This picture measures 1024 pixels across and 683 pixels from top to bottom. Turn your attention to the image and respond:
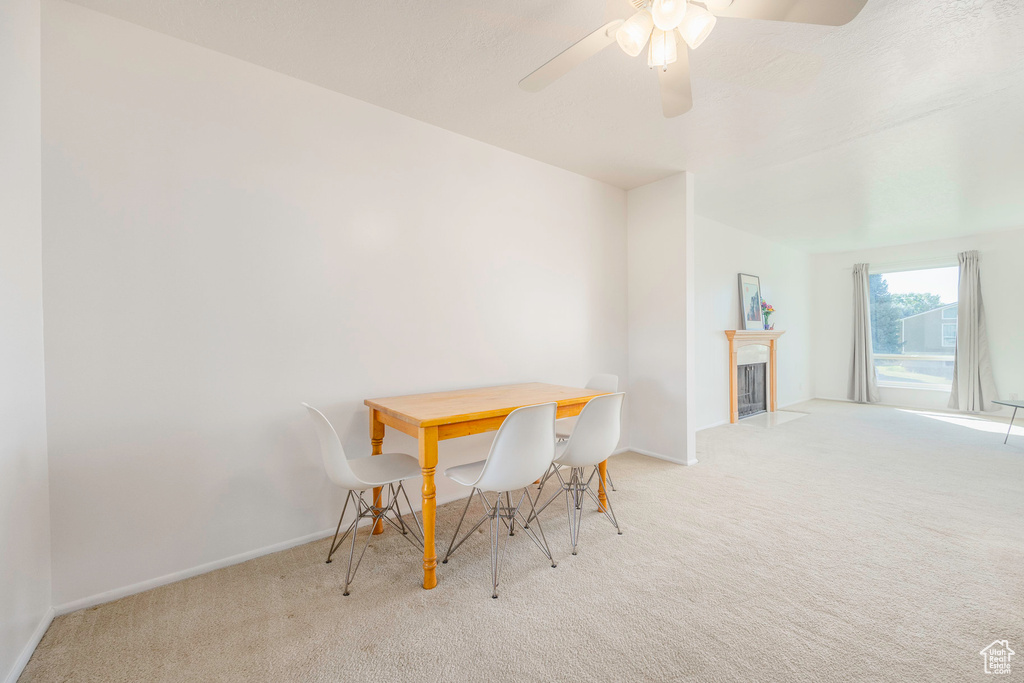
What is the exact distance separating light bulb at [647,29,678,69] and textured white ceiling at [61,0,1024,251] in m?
0.47

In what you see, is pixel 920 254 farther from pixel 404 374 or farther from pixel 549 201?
pixel 404 374

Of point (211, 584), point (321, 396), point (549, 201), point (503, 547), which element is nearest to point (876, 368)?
point (549, 201)

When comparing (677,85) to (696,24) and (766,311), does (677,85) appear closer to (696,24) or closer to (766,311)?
(696,24)

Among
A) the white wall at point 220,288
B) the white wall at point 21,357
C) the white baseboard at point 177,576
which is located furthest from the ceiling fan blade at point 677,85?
the white baseboard at point 177,576

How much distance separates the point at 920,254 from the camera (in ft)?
20.5

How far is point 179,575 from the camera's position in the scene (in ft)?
6.44

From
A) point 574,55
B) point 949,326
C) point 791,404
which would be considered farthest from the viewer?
point 791,404

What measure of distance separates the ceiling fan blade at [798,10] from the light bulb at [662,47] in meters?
0.16

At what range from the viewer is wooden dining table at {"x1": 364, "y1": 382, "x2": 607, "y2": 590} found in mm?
1901

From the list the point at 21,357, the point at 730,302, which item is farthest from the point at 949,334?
the point at 21,357

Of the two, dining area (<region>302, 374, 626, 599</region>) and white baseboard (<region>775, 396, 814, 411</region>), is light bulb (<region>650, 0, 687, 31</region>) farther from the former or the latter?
white baseboard (<region>775, 396, 814, 411</region>)

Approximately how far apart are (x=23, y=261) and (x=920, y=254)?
30.9 feet

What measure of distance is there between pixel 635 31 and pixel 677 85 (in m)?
0.38

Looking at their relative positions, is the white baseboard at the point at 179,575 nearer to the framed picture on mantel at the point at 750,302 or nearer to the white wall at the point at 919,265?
the framed picture on mantel at the point at 750,302
